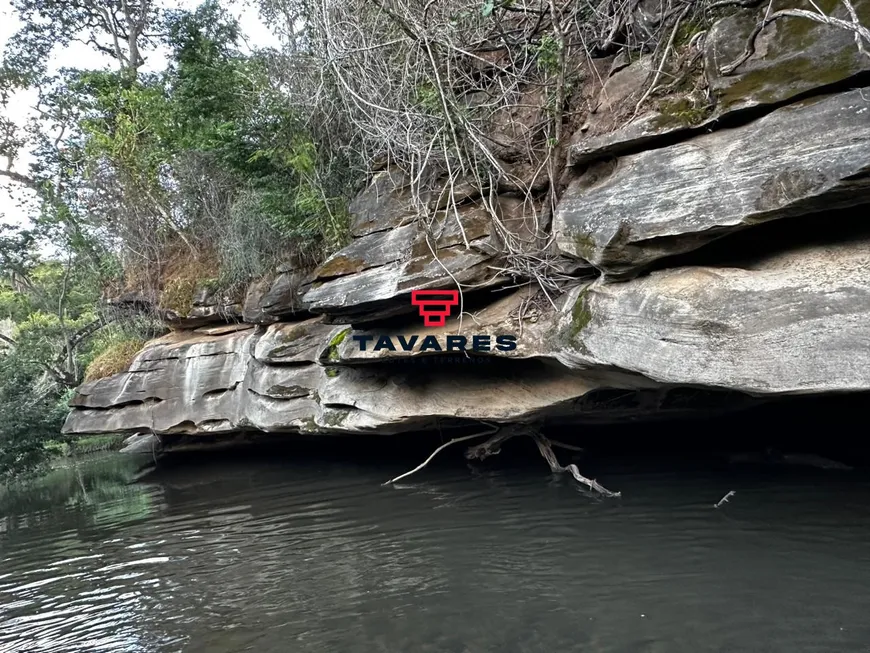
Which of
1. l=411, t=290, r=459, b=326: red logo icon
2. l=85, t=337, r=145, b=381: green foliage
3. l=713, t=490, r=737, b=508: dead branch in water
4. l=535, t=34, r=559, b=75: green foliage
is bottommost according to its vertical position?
l=713, t=490, r=737, b=508: dead branch in water

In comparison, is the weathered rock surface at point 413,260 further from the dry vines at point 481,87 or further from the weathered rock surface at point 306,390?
the weathered rock surface at point 306,390

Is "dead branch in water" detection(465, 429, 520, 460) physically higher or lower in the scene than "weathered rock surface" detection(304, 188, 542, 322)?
lower

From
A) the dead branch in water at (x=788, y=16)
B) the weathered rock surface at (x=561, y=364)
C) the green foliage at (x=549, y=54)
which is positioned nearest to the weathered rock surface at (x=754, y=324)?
the weathered rock surface at (x=561, y=364)

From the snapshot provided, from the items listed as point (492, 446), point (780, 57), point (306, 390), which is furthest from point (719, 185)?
point (306, 390)

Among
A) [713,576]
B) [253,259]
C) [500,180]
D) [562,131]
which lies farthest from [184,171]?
[713,576]

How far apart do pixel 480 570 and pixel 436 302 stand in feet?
10.9

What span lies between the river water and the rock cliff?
131cm

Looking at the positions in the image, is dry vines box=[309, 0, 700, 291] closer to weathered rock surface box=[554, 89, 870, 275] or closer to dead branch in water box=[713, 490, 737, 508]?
weathered rock surface box=[554, 89, 870, 275]

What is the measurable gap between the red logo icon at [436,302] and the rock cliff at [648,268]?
114 millimetres

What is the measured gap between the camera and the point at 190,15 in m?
12.7

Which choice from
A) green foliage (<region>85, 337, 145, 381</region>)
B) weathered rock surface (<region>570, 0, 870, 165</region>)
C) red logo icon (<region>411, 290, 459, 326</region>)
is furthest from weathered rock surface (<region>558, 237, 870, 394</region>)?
green foliage (<region>85, 337, 145, 381</region>)

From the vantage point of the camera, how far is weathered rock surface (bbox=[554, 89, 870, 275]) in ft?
13.3

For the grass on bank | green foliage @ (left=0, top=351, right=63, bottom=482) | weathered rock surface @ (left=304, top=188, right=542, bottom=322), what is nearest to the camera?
weathered rock surface @ (left=304, top=188, right=542, bottom=322)

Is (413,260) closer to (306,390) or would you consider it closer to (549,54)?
(549,54)
